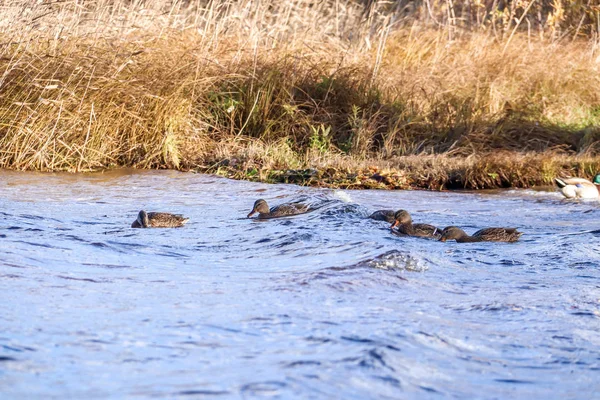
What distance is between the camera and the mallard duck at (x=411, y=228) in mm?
7985

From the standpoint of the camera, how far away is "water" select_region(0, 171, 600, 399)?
4043 millimetres

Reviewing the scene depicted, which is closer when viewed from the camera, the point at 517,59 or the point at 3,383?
the point at 3,383

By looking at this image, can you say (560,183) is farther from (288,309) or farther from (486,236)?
(288,309)

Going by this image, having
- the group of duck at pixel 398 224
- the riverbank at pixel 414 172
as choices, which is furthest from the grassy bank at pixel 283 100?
the group of duck at pixel 398 224

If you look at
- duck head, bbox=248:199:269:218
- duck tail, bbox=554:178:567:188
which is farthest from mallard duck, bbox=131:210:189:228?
duck tail, bbox=554:178:567:188

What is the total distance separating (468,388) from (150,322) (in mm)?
1665

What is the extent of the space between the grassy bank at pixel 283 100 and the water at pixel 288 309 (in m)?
2.41

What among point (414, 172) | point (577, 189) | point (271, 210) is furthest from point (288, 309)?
point (414, 172)

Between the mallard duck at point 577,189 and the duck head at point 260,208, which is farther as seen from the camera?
the mallard duck at point 577,189

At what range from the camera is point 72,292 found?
536 centimetres

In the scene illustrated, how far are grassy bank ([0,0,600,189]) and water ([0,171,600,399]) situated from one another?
2410mm

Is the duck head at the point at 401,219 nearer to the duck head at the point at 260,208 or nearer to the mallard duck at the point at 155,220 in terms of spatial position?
the duck head at the point at 260,208

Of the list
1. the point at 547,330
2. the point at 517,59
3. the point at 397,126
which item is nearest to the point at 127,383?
the point at 547,330

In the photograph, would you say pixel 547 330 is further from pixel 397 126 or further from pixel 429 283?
pixel 397 126
